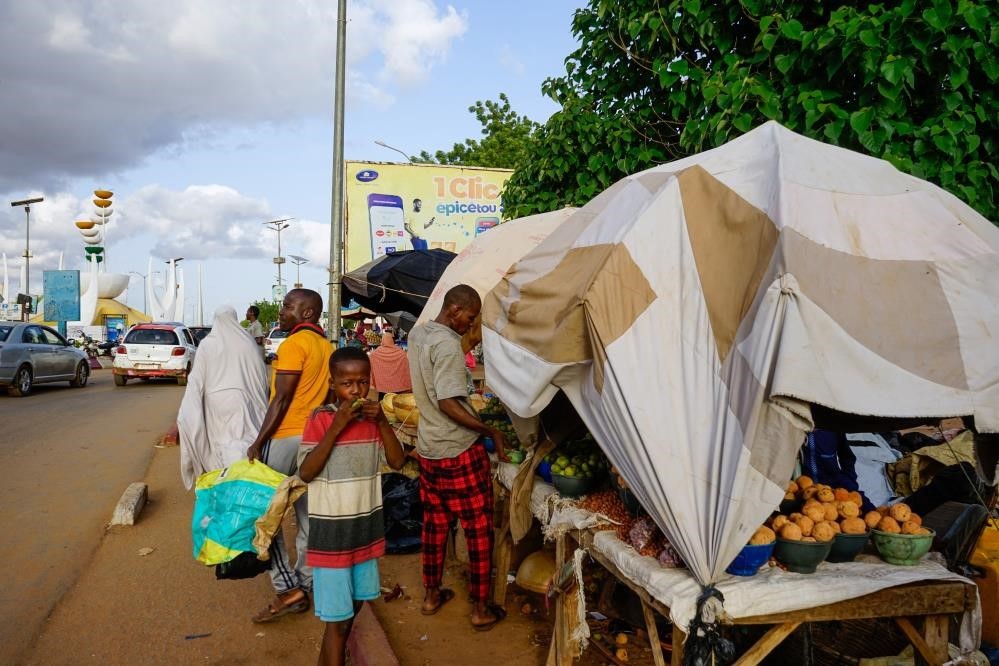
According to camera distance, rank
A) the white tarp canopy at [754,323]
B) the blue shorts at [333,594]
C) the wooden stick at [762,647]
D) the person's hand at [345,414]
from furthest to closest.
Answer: the blue shorts at [333,594] → the person's hand at [345,414] → the wooden stick at [762,647] → the white tarp canopy at [754,323]

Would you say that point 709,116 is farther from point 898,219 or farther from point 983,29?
point 898,219

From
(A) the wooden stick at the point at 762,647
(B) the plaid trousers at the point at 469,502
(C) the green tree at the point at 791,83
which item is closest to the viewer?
(A) the wooden stick at the point at 762,647

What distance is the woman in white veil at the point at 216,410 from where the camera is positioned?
4.59m

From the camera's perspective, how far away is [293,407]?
434 centimetres

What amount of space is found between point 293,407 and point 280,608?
1315 mm

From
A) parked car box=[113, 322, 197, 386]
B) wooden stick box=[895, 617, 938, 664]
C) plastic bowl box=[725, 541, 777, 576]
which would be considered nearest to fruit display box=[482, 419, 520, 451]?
plastic bowl box=[725, 541, 777, 576]

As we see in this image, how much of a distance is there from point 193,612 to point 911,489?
4.79 meters

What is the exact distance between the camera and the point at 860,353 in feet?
8.61

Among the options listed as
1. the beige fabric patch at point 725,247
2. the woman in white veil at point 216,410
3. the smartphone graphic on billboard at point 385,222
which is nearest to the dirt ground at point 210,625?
the woman in white veil at point 216,410

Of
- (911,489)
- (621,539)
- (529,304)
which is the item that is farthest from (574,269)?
(911,489)

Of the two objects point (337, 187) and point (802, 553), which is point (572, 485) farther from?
point (337, 187)

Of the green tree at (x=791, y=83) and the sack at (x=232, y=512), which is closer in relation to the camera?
the sack at (x=232, y=512)

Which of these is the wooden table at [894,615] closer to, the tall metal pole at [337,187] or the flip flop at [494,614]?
the flip flop at [494,614]

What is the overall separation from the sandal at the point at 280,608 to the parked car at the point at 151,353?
15685mm
